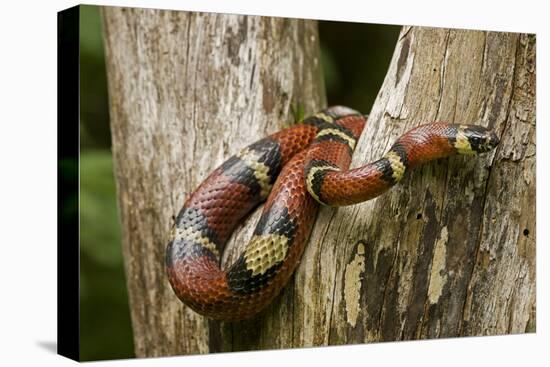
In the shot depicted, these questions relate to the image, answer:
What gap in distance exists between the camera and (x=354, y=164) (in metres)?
4.22

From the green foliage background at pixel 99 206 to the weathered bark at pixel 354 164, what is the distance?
0.25 m

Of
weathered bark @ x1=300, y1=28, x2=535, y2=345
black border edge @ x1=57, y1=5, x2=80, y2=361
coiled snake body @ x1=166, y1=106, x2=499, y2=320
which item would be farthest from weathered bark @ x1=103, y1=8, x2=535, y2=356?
black border edge @ x1=57, y1=5, x2=80, y2=361

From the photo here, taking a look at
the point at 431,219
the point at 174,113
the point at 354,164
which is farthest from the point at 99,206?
the point at 431,219

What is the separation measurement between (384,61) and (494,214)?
A: 2.34 metres

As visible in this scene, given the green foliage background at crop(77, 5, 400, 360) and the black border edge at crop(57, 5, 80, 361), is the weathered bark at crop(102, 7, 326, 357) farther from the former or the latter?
the black border edge at crop(57, 5, 80, 361)

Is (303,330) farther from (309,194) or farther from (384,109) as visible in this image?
(384,109)

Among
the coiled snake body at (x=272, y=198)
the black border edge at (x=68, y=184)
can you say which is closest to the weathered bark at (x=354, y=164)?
the coiled snake body at (x=272, y=198)

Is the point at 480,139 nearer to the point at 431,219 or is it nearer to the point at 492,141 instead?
the point at 492,141

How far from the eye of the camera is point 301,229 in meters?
4.04

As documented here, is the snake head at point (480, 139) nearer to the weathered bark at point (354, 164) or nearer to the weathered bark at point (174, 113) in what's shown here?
the weathered bark at point (354, 164)

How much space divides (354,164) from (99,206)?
203cm

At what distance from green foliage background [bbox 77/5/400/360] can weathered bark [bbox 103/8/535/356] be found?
0.25 m

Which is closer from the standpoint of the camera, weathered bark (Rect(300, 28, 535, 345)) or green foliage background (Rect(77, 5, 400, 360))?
weathered bark (Rect(300, 28, 535, 345))

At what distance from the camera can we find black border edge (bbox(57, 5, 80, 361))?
3.98m
